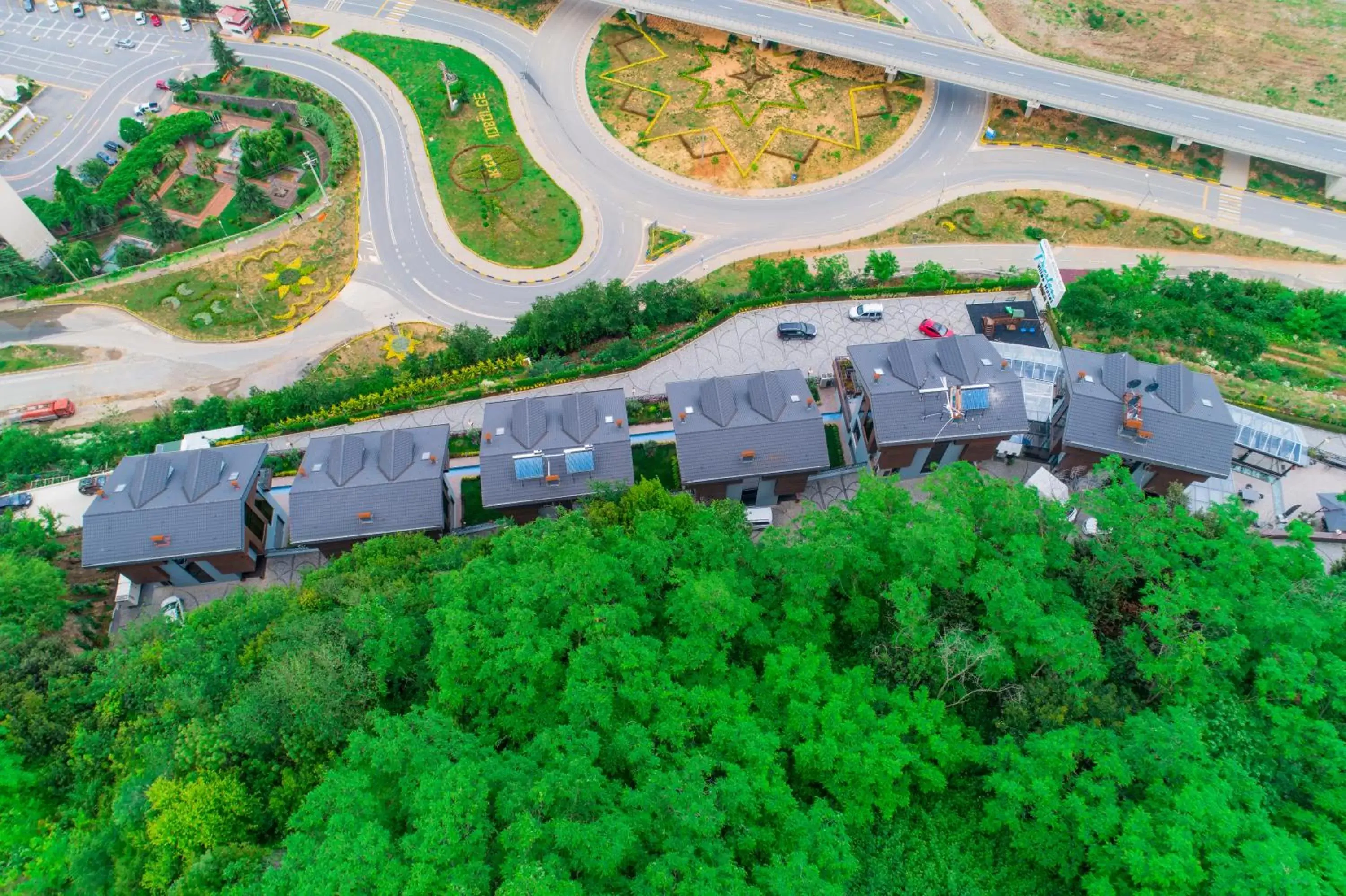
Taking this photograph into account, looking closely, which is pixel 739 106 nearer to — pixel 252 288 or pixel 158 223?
pixel 252 288

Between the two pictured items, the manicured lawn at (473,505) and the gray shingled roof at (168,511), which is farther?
the manicured lawn at (473,505)

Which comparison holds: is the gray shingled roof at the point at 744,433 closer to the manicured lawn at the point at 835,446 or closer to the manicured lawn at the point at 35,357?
the manicured lawn at the point at 835,446

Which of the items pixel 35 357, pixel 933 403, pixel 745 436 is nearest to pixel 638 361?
pixel 745 436

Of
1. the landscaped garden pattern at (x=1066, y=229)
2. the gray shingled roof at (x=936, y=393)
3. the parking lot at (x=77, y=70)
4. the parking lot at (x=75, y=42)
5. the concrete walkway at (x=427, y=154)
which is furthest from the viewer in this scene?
the parking lot at (x=75, y=42)

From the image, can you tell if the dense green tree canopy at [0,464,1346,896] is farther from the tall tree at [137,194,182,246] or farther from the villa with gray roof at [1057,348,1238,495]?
the tall tree at [137,194,182,246]

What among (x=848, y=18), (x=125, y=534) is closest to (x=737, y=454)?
(x=125, y=534)

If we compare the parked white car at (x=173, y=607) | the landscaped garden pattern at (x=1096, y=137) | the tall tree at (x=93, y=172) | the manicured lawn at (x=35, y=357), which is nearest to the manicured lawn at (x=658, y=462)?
the parked white car at (x=173, y=607)
